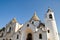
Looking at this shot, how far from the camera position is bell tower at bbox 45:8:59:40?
3386cm

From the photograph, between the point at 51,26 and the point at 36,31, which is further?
the point at 51,26

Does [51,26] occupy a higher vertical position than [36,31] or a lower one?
higher

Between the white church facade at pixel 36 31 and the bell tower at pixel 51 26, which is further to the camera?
the bell tower at pixel 51 26

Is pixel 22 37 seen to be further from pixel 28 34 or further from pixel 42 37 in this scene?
pixel 42 37

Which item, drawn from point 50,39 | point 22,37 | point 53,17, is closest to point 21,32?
point 22,37

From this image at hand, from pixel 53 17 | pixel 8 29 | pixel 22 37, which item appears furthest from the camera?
pixel 8 29

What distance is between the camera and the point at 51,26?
1394 inches

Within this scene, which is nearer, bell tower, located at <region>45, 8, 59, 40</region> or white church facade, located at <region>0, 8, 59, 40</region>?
white church facade, located at <region>0, 8, 59, 40</region>

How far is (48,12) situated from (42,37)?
434 inches

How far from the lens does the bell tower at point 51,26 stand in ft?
111

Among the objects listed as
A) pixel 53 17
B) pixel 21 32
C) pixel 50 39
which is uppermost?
pixel 53 17

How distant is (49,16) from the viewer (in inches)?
1508

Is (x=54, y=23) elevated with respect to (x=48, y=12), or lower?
lower

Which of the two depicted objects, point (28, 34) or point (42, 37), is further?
point (28, 34)
